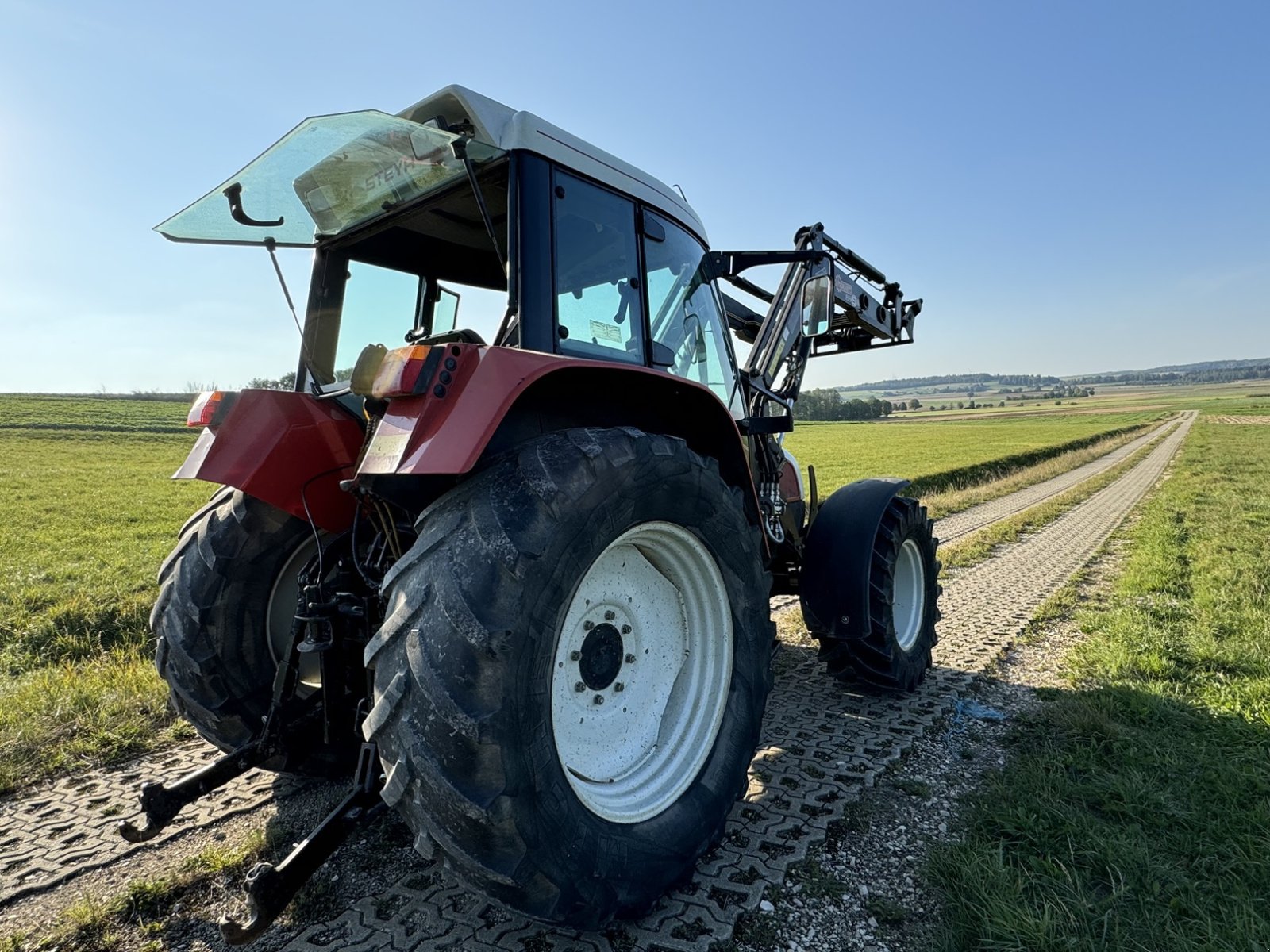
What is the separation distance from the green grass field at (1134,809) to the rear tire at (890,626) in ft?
2.12

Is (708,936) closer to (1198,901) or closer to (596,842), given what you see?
(596,842)

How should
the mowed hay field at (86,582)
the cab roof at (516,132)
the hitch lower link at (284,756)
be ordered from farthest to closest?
the mowed hay field at (86,582)
the cab roof at (516,132)
the hitch lower link at (284,756)

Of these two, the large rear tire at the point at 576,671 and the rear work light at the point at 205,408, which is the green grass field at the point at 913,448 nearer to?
the large rear tire at the point at 576,671

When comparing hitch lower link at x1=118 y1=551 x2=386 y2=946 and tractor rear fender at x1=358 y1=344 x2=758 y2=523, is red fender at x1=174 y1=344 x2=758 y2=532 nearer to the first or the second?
tractor rear fender at x1=358 y1=344 x2=758 y2=523

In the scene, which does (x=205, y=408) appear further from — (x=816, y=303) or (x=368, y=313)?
(x=816, y=303)

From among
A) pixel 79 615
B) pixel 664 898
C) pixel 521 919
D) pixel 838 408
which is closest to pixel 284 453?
pixel 521 919

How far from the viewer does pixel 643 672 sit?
2.44 metres

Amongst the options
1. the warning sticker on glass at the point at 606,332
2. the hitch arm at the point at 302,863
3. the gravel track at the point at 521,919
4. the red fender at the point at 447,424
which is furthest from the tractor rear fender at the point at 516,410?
the gravel track at the point at 521,919

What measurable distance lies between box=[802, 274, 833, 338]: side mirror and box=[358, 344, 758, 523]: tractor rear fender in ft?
4.90

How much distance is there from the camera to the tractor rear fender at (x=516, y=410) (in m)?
1.77

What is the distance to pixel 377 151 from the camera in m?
2.26

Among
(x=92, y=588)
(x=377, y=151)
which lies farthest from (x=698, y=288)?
(x=92, y=588)

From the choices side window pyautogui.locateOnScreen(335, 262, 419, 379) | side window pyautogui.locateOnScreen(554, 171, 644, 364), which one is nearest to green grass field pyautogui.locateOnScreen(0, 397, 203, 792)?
side window pyautogui.locateOnScreen(335, 262, 419, 379)

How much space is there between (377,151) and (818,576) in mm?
2827
